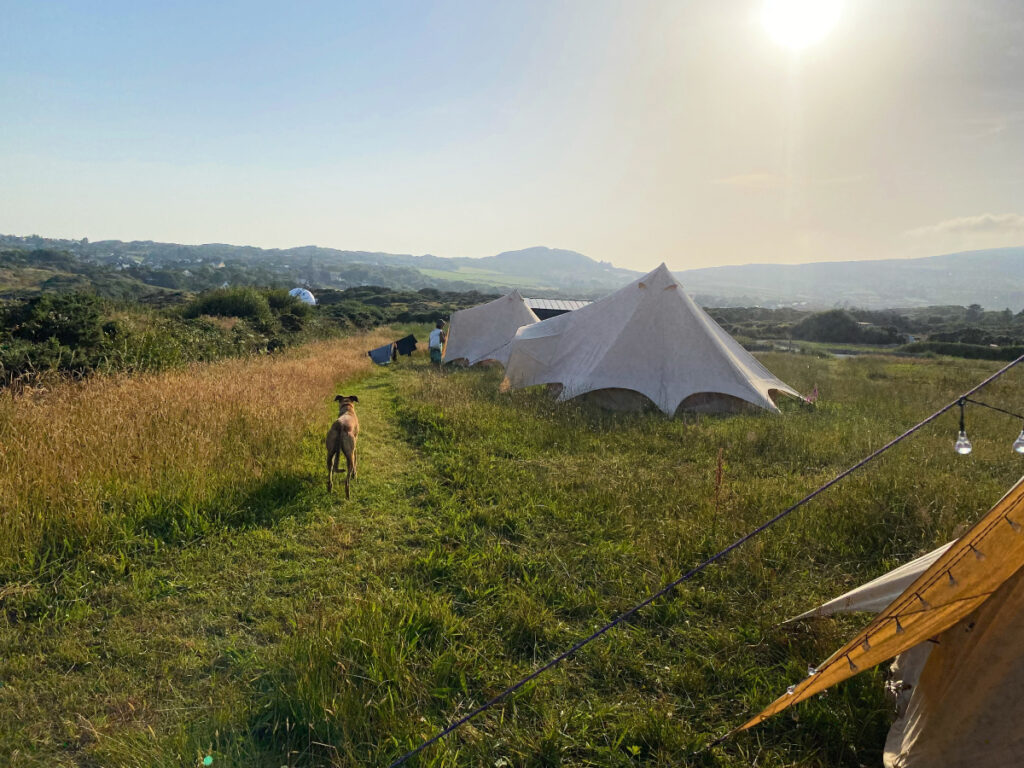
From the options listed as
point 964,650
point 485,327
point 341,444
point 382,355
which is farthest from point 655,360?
point 382,355

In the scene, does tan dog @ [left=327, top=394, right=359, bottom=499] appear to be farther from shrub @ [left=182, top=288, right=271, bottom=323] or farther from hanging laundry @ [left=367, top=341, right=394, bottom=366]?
shrub @ [left=182, top=288, right=271, bottom=323]

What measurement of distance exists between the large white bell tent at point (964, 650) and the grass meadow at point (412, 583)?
384mm

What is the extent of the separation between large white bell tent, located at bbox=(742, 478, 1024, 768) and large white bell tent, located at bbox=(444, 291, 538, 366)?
16.1m

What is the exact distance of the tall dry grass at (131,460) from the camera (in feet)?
13.4

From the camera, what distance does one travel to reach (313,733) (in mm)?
2457

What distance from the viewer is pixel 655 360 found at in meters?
10.6

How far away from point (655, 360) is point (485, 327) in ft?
30.6

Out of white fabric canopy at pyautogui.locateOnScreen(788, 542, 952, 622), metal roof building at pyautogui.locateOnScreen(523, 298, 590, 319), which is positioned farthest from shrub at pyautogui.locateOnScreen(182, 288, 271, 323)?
white fabric canopy at pyautogui.locateOnScreen(788, 542, 952, 622)

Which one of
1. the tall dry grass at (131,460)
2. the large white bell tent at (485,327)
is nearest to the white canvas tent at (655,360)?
the tall dry grass at (131,460)

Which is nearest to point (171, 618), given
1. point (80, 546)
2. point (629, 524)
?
point (80, 546)

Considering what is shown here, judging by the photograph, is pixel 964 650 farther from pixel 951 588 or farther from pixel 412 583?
pixel 412 583

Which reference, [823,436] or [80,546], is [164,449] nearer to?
[80,546]

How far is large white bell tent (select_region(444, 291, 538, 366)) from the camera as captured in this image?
1836 centimetres

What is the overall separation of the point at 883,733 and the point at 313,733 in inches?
108
